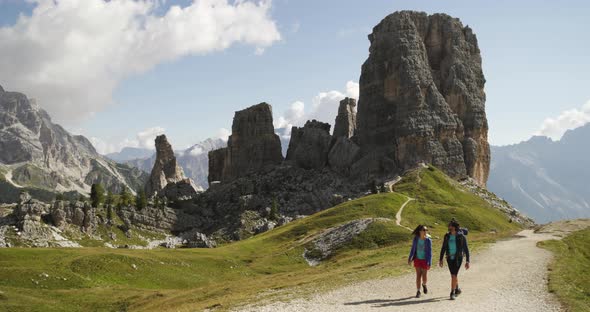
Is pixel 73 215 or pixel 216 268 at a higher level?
pixel 73 215

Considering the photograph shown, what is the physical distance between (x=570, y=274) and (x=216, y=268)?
5897 cm

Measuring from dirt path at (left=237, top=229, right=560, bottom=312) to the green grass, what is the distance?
30.7 inches

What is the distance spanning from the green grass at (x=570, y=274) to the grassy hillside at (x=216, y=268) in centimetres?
995

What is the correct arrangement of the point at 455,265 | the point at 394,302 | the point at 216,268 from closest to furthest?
the point at 394,302 → the point at 455,265 → the point at 216,268

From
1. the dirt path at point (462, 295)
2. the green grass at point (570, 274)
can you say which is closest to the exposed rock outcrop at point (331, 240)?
the green grass at point (570, 274)

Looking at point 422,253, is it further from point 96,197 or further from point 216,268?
point 96,197

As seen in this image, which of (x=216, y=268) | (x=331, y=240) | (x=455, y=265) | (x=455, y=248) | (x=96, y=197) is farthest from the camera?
(x=96, y=197)

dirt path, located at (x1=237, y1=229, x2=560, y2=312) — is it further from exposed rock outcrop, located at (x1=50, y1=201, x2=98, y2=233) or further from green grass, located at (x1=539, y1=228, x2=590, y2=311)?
exposed rock outcrop, located at (x1=50, y1=201, x2=98, y2=233)

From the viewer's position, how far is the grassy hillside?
48531 millimetres

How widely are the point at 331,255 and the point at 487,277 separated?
161ft

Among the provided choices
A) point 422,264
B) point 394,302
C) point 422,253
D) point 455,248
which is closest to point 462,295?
point 455,248

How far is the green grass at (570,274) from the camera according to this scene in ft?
101

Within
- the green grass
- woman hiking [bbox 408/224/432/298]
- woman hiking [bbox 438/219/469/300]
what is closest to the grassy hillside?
woman hiking [bbox 408/224/432/298]

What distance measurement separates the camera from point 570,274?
3941cm
